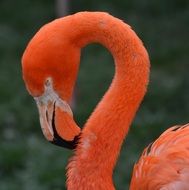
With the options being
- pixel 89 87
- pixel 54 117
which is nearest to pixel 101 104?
pixel 54 117

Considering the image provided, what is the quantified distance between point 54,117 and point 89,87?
12.3ft

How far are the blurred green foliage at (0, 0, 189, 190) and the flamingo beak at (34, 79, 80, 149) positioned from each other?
189cm

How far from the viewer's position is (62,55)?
321 cm

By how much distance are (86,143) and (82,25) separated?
0.63m

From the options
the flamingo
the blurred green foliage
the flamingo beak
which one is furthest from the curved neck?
the blurred green foliage

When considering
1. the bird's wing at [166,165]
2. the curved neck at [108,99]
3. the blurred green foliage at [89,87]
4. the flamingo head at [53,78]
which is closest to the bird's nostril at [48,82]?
Answer: the flamingo head at [53,78]

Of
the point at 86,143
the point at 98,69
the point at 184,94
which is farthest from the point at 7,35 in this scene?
the point at 86,143

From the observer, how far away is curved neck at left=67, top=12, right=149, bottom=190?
325 cm

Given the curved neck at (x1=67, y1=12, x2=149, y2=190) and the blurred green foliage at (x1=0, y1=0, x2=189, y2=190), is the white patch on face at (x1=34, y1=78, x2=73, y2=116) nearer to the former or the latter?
the curved neck at (x1=67, y1=12, x2=149, y2=190)

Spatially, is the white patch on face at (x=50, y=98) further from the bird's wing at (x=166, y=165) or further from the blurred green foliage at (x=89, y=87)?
the blurred green foliage at (x=89, y=87)

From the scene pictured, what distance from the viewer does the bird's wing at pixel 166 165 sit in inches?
128

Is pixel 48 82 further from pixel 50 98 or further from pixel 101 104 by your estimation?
pixel 101 104

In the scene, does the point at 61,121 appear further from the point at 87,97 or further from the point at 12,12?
the point at 12,12

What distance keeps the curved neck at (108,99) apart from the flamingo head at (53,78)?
0.08m
